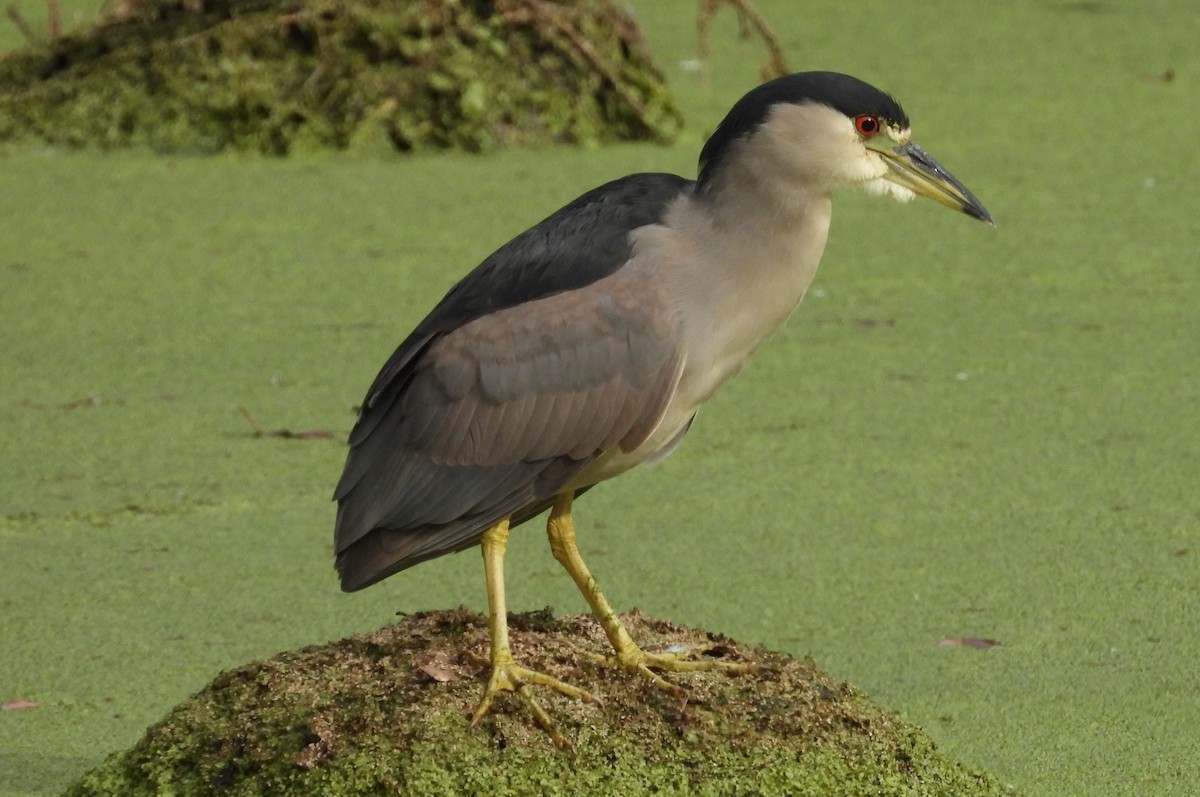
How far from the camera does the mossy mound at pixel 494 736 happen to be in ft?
8.02

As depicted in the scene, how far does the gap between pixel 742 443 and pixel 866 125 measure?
1.71m

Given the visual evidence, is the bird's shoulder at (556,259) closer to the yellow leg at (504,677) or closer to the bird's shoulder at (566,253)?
the bird's shoulder at (566,253)

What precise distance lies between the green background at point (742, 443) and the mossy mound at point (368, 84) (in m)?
0.15

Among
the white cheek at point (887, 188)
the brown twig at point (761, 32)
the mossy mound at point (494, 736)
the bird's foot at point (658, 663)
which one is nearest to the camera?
the mossy mound at point (494, 736)

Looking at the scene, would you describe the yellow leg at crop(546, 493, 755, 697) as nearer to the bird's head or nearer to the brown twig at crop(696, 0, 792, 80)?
the bird's head

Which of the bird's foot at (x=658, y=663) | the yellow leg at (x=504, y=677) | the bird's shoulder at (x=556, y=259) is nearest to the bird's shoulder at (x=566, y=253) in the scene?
the bird's shoulder at (x=556, y=259)

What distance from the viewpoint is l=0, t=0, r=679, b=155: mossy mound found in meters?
6.68

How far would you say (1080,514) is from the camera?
13.0ft

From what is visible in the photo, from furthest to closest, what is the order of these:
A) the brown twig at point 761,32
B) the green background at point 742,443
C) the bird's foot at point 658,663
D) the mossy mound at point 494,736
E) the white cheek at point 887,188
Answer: the brown twig at point 761,32, the green background at point 742,443, the white cheek at point 887,188, the bird's foot at point 658,663, the mossy mound at point 494,736

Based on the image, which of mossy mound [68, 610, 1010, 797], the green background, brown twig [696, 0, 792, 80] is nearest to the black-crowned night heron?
mossy mound [68, 610, 1010, 797]

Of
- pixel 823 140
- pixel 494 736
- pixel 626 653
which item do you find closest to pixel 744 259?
pixel 823 140

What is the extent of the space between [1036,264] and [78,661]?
317 centimetres

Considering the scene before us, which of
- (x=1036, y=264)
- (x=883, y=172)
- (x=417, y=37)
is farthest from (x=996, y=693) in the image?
(x=417, y=37)

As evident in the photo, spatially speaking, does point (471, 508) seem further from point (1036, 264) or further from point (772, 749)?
point (1036, 264)
